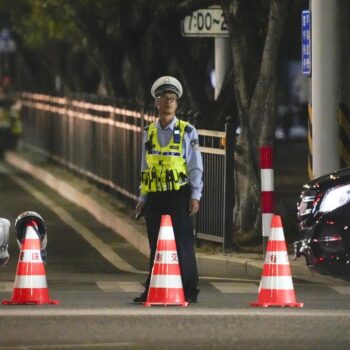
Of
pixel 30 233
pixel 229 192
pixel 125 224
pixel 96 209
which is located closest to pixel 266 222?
pixel 229 192

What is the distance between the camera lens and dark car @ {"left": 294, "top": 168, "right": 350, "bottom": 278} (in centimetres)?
1458

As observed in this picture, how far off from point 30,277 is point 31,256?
162mm

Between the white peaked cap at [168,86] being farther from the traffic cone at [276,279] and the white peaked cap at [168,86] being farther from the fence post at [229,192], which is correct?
the fence post at [229,192]

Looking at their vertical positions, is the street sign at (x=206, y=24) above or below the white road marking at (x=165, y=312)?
above

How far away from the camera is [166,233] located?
12.7 m

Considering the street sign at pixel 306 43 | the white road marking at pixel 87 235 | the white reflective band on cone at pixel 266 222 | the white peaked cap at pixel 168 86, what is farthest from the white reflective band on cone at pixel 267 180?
the white peaked cap at pixel 168 86

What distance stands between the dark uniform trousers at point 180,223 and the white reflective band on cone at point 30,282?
90 cm

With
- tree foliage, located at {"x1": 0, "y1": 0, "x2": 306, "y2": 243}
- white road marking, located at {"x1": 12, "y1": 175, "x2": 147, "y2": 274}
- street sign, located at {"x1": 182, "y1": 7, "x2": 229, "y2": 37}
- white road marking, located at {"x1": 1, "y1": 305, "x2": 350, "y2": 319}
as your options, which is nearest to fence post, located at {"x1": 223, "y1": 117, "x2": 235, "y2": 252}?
tree foliage, located at {"x1": 0, "y1": 0, "x2": 306, "y2": 243}

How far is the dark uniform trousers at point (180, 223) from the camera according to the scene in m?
13.0

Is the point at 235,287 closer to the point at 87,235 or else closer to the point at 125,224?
the point at 125,224

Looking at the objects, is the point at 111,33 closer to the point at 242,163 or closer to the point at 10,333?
the point at 242,163

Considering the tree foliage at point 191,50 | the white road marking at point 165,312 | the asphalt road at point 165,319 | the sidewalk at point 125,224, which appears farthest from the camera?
the tree foliage at point 191,50

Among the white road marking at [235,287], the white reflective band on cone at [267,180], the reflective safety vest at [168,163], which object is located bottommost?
the white road marking at [235,287]

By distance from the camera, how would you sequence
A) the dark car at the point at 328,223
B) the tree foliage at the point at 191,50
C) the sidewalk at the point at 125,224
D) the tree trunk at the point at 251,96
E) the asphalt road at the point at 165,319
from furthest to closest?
the tree foliage at the point at 191,50 → the tree trunk at the point at 251,96 → the sidewalk at the point at 125,224 → the dark car at the point at 328,223 → the asphalt road at the point at 165,319
